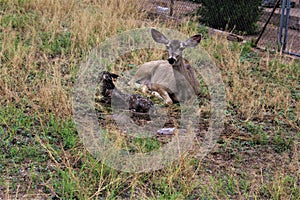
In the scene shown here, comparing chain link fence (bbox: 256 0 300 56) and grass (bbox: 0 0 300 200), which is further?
chain link fence (bbox: 256 0 300 56)

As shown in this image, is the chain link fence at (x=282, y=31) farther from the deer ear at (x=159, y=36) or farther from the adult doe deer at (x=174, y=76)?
the deer ear at (x=159, y=36)

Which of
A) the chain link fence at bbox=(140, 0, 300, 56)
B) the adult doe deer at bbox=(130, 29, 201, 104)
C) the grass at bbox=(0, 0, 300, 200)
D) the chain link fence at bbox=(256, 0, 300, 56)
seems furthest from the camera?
the chain link fence at bbox=(140, 0, 300, 56)

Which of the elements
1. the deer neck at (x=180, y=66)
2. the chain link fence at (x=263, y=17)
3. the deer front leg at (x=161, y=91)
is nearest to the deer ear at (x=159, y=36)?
the deer neck at (x=180, y=66)

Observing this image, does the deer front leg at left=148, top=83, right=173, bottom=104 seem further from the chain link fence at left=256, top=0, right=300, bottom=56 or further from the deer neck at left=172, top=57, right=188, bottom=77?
the chain link fence at left=256, top=0, right=300, bottom=56

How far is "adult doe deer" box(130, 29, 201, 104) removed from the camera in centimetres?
606

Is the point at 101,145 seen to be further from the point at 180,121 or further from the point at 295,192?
the point at 295,192

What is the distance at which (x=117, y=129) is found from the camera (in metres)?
5.22

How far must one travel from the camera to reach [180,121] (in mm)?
5609

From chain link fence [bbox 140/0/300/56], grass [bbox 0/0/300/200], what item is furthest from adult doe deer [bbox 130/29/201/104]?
chain link fence [bbox 140/0/300/56]

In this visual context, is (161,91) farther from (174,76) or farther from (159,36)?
(159,36)

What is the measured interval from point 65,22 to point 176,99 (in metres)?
4.03

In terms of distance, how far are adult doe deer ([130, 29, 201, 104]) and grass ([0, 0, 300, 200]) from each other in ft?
1.09

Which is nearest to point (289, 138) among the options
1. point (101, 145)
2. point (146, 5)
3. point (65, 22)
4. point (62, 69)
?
point (101, 145)

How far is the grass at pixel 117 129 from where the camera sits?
412cm
